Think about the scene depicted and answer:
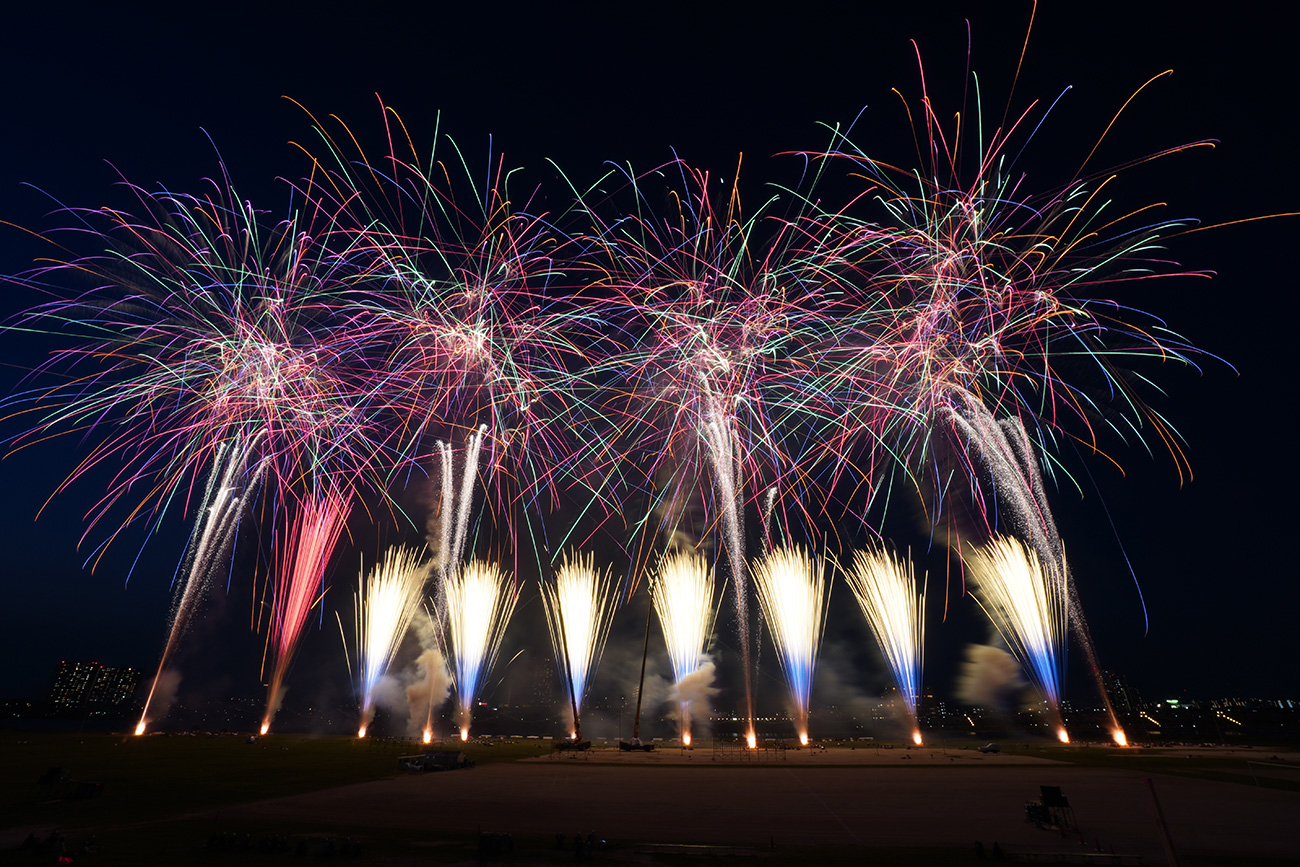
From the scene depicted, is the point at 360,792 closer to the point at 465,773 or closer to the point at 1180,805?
the point at 465,773

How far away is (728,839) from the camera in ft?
59.0

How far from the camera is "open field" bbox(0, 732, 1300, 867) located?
16.4 metres

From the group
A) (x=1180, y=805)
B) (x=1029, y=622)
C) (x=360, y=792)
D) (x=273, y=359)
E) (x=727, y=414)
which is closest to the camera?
(x=1180, y=805)

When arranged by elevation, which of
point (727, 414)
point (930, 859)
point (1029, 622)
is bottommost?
point (930, 859)

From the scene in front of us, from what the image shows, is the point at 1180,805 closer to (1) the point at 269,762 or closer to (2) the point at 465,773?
(2) the point at 465,773

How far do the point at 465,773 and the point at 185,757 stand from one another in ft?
61.9

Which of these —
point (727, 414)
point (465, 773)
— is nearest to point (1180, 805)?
point (727, 414)

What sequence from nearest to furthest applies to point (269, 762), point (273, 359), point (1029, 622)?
point (273, 359) → point (269, 762) → point (1029, 622)

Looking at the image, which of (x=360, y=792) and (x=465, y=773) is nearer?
(x=360, y=792)

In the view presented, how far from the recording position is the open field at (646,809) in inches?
647

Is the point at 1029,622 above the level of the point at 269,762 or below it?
above

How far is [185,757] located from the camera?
126ft

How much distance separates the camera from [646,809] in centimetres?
2250

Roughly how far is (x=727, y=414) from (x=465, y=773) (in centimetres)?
2362
